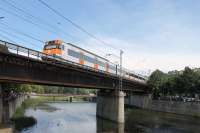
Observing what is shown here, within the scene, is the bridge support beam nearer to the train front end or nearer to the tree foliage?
the train front end

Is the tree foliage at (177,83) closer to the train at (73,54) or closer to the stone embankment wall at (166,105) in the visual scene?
the stone embankment wall at (166,105)

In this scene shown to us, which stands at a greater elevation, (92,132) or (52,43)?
(52,43)

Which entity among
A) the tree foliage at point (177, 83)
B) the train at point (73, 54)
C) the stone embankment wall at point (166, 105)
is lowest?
the stone embankment wall at point (166, 105)

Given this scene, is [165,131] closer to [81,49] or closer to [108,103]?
[108,103]

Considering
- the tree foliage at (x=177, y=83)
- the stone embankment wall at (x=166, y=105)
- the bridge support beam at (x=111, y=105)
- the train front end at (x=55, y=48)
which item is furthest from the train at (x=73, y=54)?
the tree foliage at (x=177, y=83)

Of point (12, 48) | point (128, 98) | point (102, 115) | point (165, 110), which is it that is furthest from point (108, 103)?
point (128, 98)

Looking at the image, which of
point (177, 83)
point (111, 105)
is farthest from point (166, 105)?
point (111, 105)

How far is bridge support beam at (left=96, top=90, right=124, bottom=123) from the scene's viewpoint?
225 feet

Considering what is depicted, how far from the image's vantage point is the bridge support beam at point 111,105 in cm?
6869

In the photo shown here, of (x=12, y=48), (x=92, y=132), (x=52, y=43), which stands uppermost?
(x=52, y=43)

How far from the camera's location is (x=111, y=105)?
7312cm

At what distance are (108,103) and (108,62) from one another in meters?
14.4

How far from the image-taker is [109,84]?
242 feet

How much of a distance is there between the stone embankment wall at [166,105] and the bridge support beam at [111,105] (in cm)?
2858
